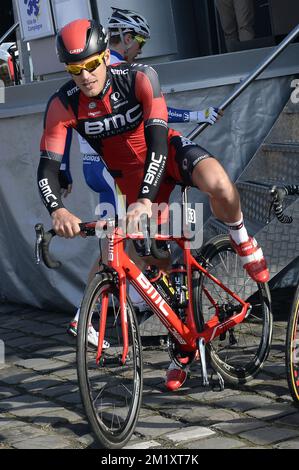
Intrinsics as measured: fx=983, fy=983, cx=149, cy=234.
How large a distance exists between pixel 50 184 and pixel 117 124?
621 millimetres

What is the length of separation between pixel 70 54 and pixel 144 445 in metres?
2.06

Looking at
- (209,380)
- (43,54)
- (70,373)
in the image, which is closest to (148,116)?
(209,380)

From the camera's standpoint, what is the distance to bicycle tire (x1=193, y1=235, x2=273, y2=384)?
577 cm

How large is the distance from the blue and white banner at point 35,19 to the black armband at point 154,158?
5.00 meters

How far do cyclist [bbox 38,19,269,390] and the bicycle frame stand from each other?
208 mm

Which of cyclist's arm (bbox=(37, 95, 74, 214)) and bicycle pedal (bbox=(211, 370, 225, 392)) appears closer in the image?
cyclist's arm (bbox=(37, 95, 74, 214))

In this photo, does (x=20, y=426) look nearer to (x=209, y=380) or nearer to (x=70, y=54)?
(x=209, y=380)

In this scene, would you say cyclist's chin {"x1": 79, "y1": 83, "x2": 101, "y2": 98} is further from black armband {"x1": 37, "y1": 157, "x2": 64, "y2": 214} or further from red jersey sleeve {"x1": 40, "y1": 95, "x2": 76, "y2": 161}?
black armband {"x1": 37, "y1": 157, "x2": 64, "y2": 214}

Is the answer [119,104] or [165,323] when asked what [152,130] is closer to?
[119,104]

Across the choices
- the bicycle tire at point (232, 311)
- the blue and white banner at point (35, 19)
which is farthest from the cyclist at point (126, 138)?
the blue and white banner at point (35, 19)

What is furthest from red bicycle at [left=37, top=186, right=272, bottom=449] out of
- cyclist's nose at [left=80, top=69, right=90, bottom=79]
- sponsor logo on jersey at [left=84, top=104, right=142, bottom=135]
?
cyclist's nose at [left=80, top=69, right=90, bottom=79]

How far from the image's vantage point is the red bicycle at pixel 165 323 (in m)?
4.85

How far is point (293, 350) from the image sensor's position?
5.09 metres

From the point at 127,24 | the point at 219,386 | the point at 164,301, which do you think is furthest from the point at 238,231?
the point at 127,24
